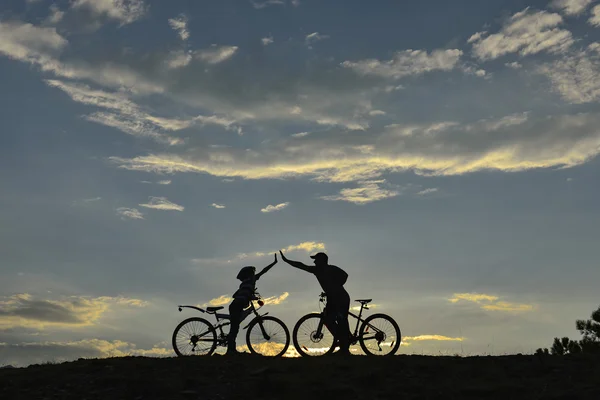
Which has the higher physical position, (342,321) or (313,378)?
(342,321)

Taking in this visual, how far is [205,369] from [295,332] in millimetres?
3264

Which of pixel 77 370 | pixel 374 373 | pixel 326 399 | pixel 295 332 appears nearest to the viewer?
pixel 326 399

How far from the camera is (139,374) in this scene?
14.5 metres

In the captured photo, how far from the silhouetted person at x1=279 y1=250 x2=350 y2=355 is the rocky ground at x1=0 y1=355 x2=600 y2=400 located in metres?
1.59

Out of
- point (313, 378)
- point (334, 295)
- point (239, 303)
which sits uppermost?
point (334, 295)

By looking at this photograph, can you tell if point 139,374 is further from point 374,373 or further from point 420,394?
point 420,394

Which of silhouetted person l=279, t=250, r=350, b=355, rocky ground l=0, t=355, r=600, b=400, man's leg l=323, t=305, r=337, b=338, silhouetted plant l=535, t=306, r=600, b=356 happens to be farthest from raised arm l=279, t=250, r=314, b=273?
silhouetted plant l=535, t=306, r=600, b=356

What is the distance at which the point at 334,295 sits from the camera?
17344mm

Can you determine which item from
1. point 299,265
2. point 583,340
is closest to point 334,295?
point 299,265

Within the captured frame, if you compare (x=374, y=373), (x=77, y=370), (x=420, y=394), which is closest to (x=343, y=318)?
(x=374, y=373)

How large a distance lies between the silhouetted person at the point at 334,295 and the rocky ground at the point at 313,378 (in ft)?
5.21

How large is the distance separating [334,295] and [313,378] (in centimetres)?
383

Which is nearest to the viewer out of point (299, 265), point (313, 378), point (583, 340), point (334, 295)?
point (313, 378)

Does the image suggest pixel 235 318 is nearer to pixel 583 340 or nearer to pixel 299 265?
pixel 299 265
